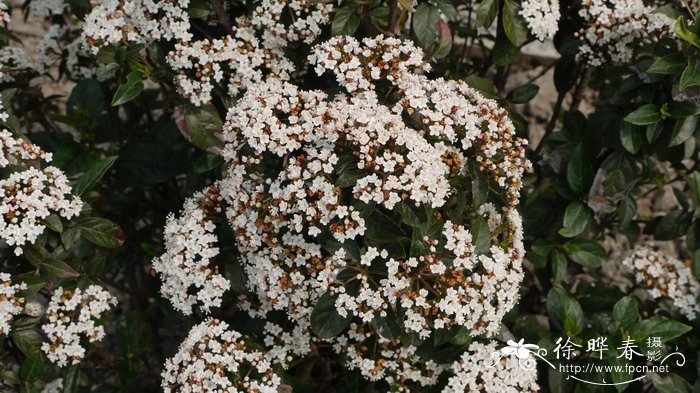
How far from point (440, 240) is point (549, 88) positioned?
3724mm

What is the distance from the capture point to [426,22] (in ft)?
10.5

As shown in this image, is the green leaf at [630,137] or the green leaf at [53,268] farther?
the green leaf at [630,137]

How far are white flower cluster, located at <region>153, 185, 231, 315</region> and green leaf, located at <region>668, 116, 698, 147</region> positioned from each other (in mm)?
1978

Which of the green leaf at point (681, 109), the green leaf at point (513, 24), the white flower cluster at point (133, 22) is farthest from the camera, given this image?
the green leaf at point (513, 24)

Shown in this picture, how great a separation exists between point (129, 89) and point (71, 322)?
98 centimetres

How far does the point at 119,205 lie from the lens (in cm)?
364

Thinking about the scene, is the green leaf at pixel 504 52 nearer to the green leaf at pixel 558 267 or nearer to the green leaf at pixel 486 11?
the green leaf at pixel 486 11

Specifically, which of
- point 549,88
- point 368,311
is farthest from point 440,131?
point 549,88

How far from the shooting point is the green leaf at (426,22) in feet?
10.5

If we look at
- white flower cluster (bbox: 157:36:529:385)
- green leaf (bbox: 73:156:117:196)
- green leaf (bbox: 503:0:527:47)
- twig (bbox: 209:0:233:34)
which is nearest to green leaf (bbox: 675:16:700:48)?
green leaf (bbox: 503:0:527:47)

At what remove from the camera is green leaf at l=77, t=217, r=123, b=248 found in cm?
302

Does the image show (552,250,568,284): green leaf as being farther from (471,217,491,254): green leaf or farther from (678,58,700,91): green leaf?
(678,58,700,91): green leaf

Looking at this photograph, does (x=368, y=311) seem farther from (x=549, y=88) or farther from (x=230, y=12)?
(x=549, y=88)

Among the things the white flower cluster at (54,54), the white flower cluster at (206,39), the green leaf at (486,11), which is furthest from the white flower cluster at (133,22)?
the green leaf at (486,11)
